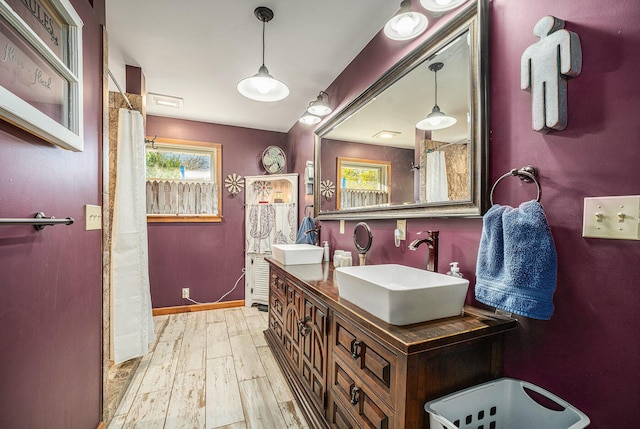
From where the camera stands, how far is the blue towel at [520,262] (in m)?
0.84

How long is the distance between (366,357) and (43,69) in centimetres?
158

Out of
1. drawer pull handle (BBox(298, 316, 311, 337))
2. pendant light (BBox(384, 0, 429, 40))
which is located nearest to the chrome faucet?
drawer pull handle (BBox(298, 316, 311, 337))

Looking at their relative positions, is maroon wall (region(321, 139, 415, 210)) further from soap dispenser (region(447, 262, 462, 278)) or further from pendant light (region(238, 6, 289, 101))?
pendant light (region(238, 6, 289, 101))

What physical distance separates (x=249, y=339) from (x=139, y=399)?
101 cm

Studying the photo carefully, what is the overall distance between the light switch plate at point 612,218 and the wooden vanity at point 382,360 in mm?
419

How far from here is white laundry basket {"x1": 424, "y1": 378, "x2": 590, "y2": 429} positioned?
33.8 inches

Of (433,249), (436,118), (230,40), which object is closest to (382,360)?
(433,249)

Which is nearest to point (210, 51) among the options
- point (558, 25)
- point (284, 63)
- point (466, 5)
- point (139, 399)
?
point (284, 63)

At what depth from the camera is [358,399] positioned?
1.13m

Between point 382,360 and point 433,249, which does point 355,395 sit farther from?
point 433,249

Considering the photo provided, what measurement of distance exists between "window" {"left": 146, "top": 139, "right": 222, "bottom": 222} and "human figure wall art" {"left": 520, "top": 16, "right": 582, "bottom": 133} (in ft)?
11.2

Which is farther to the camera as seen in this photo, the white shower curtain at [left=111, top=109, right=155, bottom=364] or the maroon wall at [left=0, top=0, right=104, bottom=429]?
the white shower curtain at [left=111, top=109, right=155, bottom=364]

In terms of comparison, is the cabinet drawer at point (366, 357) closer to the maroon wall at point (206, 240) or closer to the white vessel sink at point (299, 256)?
the white vessel sink at point (299, 256)

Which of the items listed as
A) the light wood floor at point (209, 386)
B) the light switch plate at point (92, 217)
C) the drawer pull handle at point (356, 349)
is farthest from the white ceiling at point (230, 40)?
the light wood floor at point (209, 386)
